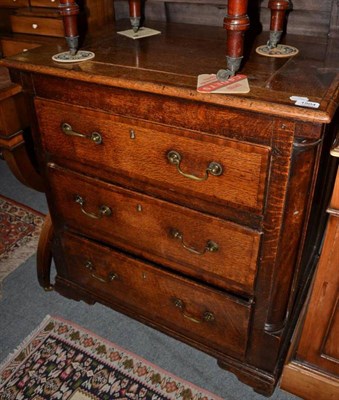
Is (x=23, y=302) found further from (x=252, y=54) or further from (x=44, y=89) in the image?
(x=252, y=54)

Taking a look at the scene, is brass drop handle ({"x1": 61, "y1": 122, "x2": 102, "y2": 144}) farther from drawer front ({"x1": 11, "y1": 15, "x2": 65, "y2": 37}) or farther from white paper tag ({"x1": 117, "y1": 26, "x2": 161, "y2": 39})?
drawer front ({"x1": 11, "y1": 15, "x2": 65, "y2": 37})

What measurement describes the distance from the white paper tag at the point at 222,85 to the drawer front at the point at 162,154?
119mm

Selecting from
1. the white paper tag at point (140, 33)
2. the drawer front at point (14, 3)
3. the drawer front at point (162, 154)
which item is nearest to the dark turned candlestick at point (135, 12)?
the white paper tag at point (140, 33)

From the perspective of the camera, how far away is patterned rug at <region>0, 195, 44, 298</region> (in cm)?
200

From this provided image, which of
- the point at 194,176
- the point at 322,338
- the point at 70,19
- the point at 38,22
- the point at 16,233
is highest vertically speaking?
the point at 70,19

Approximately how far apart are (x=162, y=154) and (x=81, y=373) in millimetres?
888

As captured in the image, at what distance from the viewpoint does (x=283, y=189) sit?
959 millimetres

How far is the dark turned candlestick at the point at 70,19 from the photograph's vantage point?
43.3 inches

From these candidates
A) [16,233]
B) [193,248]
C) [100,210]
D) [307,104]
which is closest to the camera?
[307,104]

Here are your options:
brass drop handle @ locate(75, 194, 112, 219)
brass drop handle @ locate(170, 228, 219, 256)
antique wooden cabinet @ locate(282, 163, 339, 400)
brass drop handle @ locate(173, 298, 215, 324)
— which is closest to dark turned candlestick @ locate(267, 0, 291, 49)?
antique wooden cabinet @ locate(282, 163, 339, 400)

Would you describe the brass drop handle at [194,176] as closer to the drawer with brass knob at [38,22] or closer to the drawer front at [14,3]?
the drawer with brass knob at [38,22]

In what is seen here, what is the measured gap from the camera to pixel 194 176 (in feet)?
3.45

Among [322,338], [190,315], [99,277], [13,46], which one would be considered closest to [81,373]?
[99,277]

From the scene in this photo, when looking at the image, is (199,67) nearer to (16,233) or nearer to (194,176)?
(194,176)
